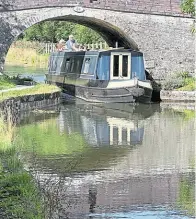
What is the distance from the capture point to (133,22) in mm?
21047

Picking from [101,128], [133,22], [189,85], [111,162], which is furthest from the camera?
[133,22]

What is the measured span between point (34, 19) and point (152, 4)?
4236mm

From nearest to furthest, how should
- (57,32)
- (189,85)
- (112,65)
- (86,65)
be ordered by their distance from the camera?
1. (112,65)
2. (86,65)
3. (189,85)
4. (57,32)

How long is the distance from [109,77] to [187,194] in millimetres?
12208

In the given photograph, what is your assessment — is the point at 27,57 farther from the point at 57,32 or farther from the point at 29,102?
the point at 29,102

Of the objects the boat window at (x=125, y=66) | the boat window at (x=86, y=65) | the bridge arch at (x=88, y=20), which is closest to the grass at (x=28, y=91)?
the boat window at (x=86, y=65)

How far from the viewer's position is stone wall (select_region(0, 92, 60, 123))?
13648 millimetres

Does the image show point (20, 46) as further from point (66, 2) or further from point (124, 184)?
point (124, 184)

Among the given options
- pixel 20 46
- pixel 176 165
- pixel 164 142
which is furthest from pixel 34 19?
pixel 20 46

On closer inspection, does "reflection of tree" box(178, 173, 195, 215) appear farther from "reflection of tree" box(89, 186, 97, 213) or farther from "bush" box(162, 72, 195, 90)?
"bush" box(162, 72, 195, 90)

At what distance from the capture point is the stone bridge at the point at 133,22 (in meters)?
19.6

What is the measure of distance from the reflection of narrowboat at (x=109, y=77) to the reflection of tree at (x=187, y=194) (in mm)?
10365

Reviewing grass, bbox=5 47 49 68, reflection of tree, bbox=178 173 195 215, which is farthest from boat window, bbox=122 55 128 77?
grass, bbox=5 47 49 68

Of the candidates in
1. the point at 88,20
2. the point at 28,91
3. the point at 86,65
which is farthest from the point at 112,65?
the point at 28,91
